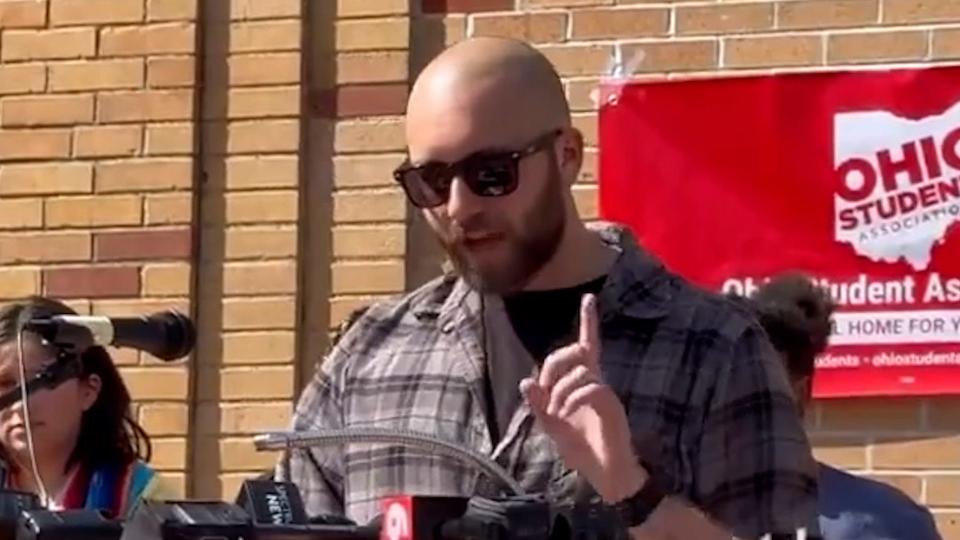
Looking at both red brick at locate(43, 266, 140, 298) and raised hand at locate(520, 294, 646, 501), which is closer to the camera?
raised hand at locate(520, 294, 646, 501)

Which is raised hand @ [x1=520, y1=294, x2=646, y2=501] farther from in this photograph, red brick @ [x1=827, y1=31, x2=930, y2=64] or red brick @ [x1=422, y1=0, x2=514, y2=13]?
red brick @ [x1=422, y1=0, x2=514, y2=13]

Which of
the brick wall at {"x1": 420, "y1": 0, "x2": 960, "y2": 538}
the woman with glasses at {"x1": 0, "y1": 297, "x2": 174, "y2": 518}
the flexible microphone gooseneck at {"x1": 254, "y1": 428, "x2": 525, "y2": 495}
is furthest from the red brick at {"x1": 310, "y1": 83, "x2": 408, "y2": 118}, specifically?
the flexible microphone gooseneck at {"x1": 254, "y1": 428, "x2": 525, "y2": 495}

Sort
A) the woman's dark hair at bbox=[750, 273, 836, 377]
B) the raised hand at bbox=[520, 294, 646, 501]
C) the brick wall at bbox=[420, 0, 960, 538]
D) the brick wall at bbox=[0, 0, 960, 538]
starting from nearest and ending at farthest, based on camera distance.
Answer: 1. the raised hand at bbox=[520, 294, 646, 501]
2. the woman's dark hair at bbox=[750, 273, 836, 377]
3. the brick wall at bbox=[420, 0, 960, 538]
4. the brick wall at bbox=[0, 0, 960, 538]

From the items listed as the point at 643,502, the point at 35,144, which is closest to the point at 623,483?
the point at 643,502

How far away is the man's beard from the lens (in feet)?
9.40

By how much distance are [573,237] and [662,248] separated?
2.55 m

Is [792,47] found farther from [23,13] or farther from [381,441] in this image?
[381,441]

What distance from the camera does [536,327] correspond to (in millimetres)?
2990

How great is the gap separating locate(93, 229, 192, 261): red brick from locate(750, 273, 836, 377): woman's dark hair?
1.73m

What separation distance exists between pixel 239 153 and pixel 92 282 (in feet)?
1.69

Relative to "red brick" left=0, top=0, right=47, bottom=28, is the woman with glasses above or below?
below

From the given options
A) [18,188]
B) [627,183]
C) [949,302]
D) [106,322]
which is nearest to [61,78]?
[18,188]

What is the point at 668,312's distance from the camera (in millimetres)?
2992

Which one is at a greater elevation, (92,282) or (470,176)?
(470,176)
